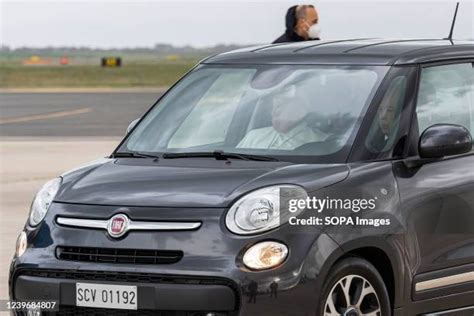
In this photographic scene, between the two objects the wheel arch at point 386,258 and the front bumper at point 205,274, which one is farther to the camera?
the wheel arch at point 386,258

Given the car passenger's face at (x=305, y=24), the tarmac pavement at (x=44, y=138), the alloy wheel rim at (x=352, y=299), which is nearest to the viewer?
the alloy wheel rim at (x=352, y=299)

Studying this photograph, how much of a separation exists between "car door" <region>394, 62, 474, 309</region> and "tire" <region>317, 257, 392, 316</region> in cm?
29

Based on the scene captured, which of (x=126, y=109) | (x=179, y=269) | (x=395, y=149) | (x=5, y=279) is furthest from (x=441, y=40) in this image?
(x=126, y=109)

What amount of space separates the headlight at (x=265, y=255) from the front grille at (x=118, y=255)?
1.05 ft

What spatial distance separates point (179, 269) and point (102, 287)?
0.39m

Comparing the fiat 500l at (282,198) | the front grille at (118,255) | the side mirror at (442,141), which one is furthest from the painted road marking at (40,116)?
the front grille at (118,255)

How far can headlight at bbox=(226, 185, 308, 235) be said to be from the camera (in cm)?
608

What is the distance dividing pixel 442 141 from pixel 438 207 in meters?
0.34

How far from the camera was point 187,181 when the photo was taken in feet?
21.3

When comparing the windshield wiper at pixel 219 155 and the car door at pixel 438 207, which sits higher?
the windshield wiper at pixel 219 155

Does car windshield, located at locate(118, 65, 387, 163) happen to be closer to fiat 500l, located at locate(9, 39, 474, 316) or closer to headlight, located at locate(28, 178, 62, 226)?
fiat 500l, located at locate(9, 39, 474, 316)

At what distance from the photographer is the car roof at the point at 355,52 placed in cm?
729

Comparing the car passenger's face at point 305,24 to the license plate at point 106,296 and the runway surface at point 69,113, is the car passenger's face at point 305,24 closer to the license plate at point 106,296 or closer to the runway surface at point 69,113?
the license plate at point 106,296

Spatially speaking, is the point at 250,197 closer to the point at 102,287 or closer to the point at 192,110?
the point at 102,287
